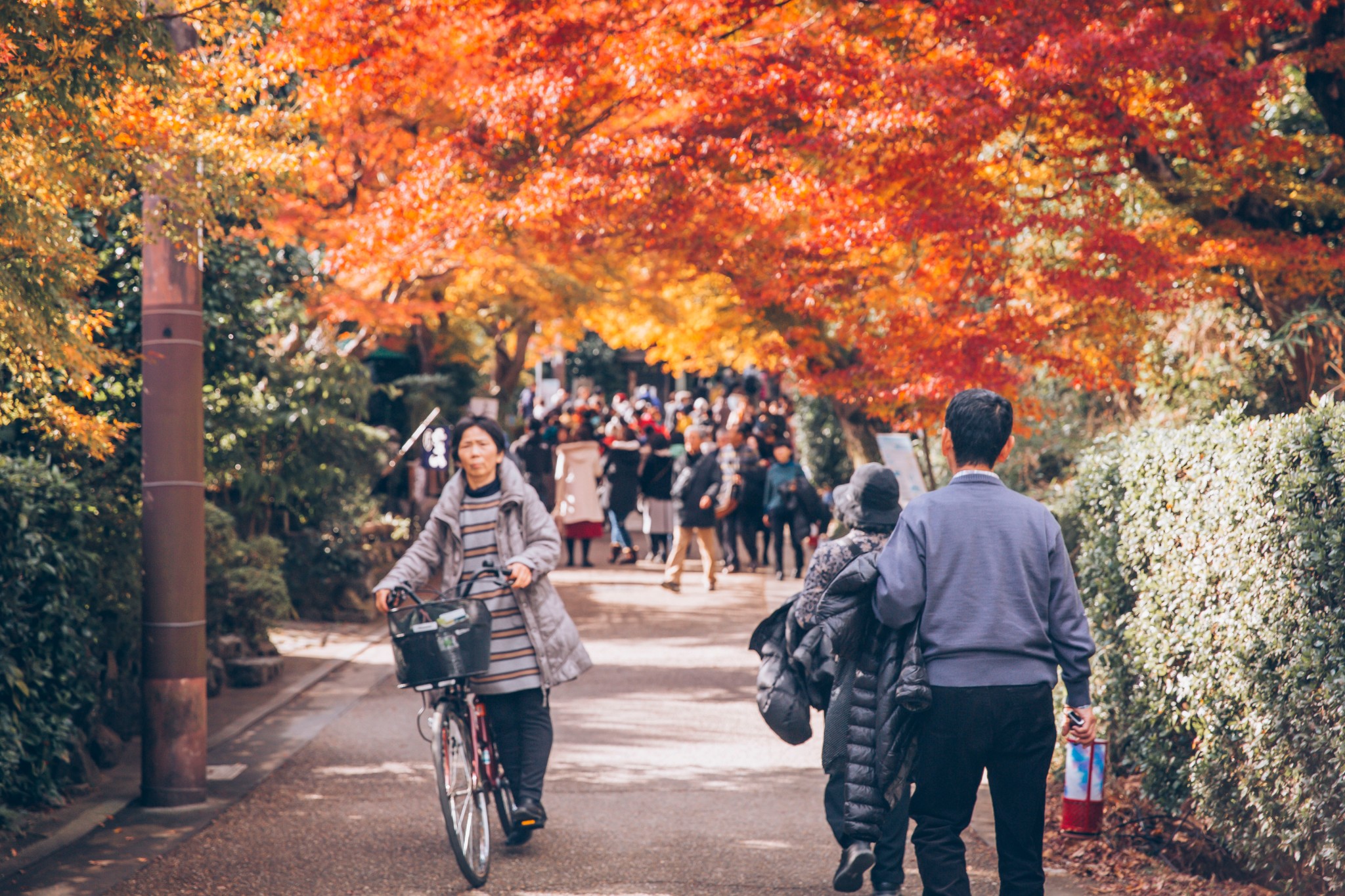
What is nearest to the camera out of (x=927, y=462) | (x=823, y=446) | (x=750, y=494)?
(x=927, y=462)

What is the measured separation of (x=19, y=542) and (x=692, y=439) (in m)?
10.4

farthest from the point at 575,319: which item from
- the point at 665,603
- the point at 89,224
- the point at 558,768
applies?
the point at 558,768

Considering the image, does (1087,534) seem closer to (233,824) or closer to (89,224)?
(233,824)

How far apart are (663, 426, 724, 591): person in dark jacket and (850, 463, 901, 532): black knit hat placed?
9471mm

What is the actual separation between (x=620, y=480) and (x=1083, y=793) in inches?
466

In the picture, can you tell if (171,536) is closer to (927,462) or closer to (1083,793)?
(1083,793)

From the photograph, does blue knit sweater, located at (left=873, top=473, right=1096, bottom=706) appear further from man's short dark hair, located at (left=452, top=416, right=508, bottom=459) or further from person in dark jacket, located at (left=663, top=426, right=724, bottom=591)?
person in dark jacket, located at (left=663, top=426, right=724, bottom=591)

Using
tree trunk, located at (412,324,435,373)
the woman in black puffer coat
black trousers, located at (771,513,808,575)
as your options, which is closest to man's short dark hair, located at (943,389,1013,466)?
the woman in black puffer coat

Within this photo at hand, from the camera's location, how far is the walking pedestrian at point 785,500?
14781 millimetres

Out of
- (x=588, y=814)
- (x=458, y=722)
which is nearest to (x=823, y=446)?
(x=588, y=814)

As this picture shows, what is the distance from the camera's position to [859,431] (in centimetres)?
1434

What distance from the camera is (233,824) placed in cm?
599

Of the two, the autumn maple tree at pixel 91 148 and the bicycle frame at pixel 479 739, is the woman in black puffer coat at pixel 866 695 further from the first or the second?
the autumn maple tree at pixel 91 148

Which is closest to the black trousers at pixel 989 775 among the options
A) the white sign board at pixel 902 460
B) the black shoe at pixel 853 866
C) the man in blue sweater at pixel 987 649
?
the man in blue sweater at pixel 987 649
